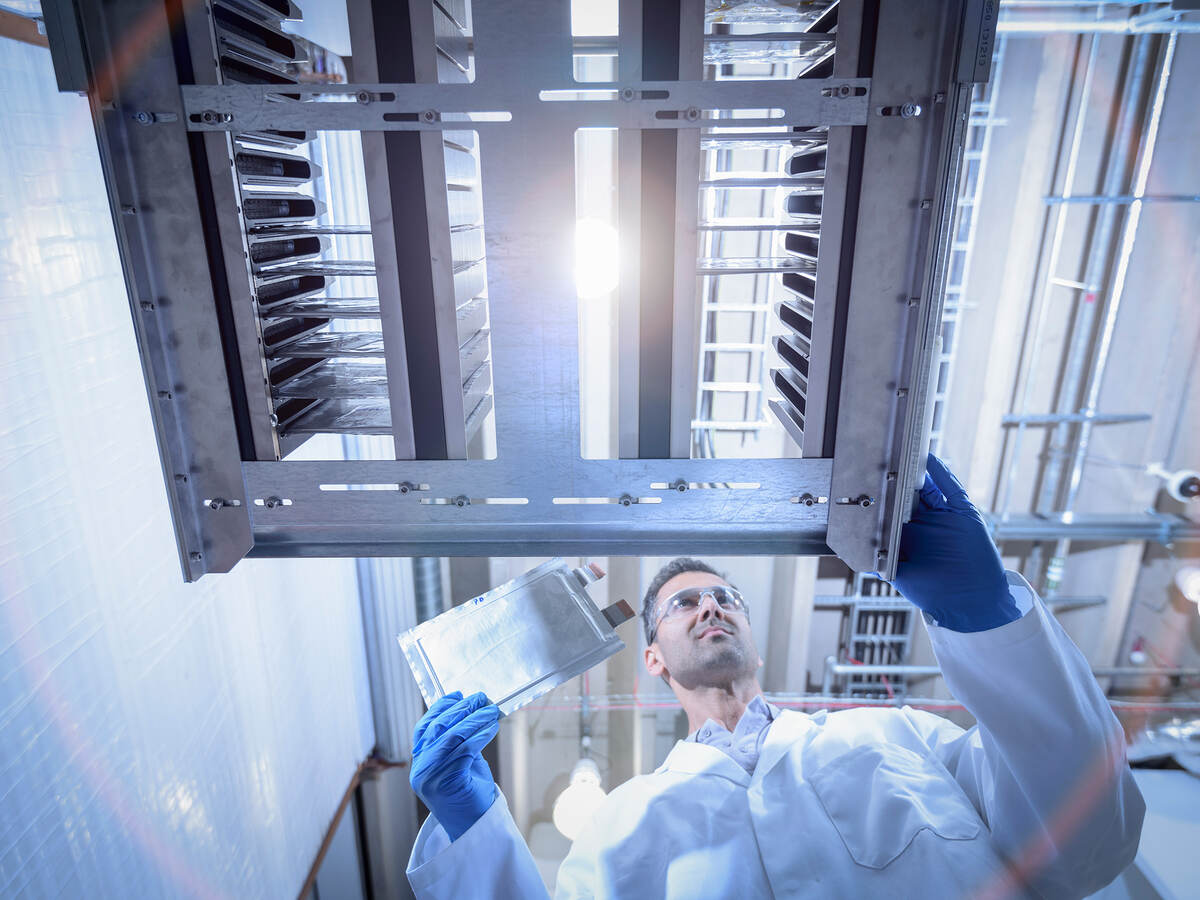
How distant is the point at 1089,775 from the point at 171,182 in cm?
174

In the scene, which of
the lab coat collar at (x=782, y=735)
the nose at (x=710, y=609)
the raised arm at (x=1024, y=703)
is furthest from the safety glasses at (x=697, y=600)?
the raised arm at (x=1024, y=703)

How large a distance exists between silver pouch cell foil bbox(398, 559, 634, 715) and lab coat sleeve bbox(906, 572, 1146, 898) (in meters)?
0.68

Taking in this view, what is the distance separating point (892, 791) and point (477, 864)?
3.00 ft

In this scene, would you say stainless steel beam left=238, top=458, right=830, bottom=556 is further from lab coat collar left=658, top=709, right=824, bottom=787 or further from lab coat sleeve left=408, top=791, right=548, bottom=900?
lab coat collar left=658, top=709, right=824, bottom=787

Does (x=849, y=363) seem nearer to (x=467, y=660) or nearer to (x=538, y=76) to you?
(x=538, y=76)

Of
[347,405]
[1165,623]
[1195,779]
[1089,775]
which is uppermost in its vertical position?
[347,405]

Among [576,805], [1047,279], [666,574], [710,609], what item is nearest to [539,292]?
[710,609]

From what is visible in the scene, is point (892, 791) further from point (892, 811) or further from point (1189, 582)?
point (1189, 582)

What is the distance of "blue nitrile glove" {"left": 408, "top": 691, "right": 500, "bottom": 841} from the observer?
1.32 meters

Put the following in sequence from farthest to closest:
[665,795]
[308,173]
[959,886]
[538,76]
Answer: [665,795] → [959,886] → [308,173] → [538,76]

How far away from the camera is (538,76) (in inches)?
32.2

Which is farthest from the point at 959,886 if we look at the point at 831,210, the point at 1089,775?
the point at 831,210

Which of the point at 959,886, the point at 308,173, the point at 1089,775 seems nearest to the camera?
the point at 308,173

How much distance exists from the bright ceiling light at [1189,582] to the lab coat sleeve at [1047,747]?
1613 millimetres
